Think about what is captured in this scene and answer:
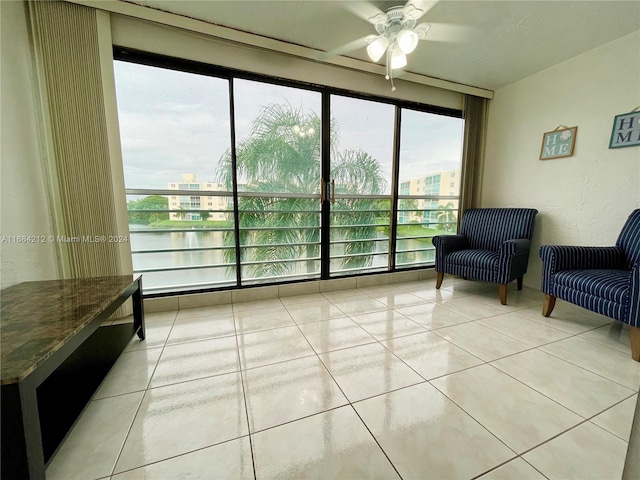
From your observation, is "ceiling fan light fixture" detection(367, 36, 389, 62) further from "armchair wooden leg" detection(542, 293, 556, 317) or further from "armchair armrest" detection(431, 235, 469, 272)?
"armchair wooden leg" detection(542, 293, 556, 317)

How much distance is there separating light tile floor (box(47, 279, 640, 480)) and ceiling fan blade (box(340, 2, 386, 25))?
8.13 feet

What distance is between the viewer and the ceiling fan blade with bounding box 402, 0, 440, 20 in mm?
1742

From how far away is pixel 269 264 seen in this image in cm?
295

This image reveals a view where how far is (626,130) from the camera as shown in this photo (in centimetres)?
230

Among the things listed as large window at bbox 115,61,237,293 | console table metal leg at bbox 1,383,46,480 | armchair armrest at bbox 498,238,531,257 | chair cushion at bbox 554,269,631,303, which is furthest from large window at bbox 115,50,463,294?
console table metal leg at bbox 1,383,46,480

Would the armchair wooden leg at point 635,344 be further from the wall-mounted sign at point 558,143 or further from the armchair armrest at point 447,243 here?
the wall-mounted sign at point 558,143

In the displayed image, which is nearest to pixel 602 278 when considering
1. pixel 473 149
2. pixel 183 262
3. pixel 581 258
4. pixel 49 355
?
pixel 581 258

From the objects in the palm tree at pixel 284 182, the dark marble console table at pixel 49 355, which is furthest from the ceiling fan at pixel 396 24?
the dark marble console table at pixel 49 355

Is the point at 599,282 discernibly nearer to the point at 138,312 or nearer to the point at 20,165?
the point at 138,312

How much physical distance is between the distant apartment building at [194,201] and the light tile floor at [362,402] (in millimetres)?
1032

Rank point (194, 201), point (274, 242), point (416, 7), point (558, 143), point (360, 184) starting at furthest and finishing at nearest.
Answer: point (360, 184) < point (274, 242) < point (558, 143) < point (194, 201) < point (416, 7)

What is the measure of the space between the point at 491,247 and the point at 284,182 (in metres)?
2.62

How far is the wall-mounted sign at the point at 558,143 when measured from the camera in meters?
2.67

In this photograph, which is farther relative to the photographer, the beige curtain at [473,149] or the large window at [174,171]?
the beige curtain at [473,149]
